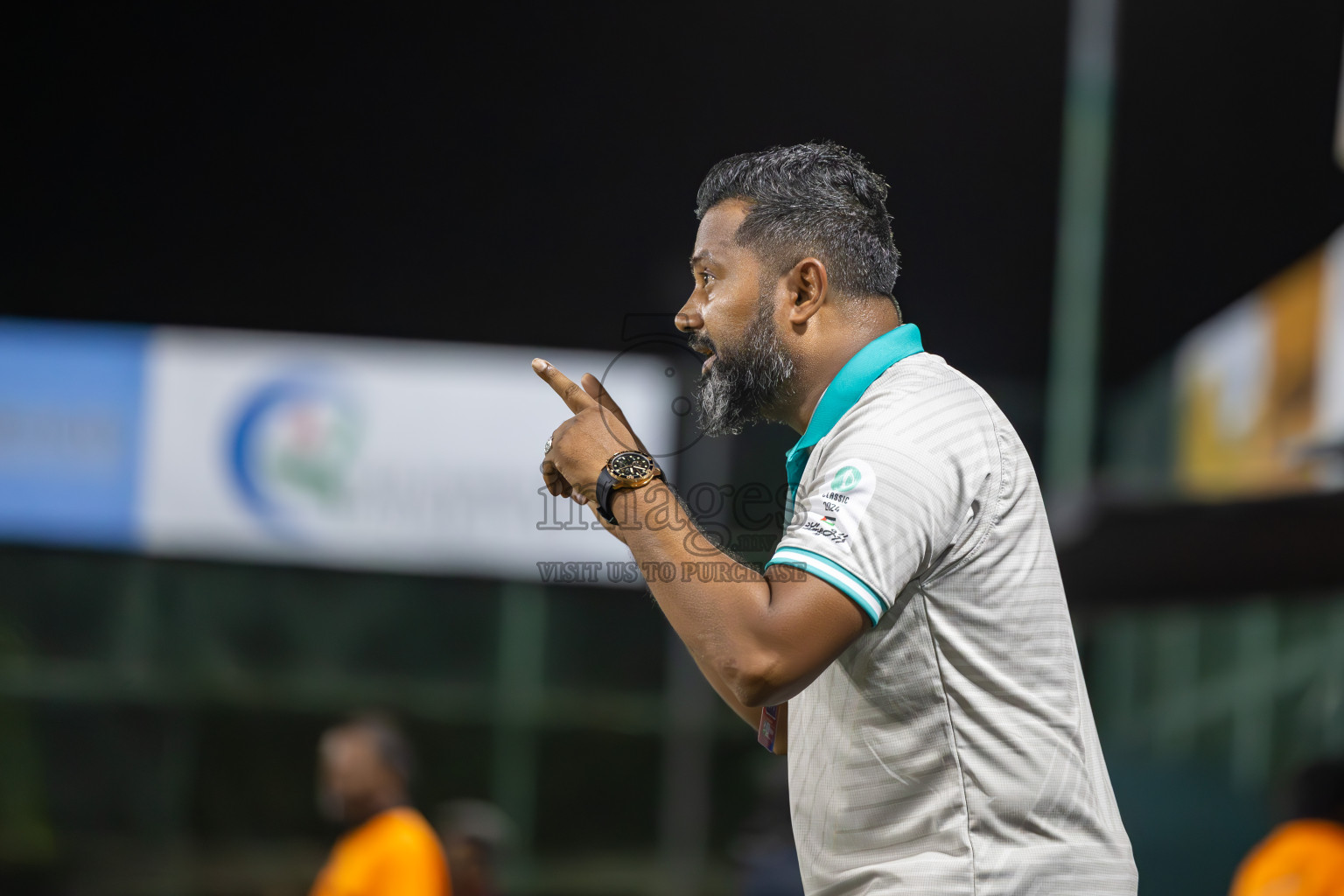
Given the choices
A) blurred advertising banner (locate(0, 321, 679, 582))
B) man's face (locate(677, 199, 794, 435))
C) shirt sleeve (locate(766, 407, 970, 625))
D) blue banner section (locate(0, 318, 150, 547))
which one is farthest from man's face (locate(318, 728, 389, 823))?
blue banner section (locate(0, 318, 150, 547))

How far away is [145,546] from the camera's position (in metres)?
9.32

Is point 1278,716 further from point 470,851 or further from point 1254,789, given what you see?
point 470,851

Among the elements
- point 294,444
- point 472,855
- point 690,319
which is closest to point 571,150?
point 294,444

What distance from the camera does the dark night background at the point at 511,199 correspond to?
8.77m

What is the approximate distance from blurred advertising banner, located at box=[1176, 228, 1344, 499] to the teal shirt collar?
3.79m

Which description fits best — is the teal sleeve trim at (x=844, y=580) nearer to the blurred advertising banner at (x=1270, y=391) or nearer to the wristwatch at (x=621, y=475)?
the wristwatch at (x=621, y=475)

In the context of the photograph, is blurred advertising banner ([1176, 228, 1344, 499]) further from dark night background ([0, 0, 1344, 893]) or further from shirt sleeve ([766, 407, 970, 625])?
shirt sleeve ([766, 407, 970, 625])

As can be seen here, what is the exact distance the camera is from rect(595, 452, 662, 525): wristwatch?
4.29 ft

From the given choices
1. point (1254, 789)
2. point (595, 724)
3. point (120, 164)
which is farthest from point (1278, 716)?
point (120, 164)

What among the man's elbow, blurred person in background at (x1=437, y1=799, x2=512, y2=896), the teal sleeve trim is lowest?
blurred person in background at (x1=437, y1=799, x2=512, y2=896)

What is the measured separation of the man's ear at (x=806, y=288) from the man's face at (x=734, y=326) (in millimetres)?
22

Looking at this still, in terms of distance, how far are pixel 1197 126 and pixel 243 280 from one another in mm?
7881

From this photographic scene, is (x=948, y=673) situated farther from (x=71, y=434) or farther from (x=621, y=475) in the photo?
(x=71, y=434)

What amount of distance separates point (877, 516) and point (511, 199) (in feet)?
31.0
